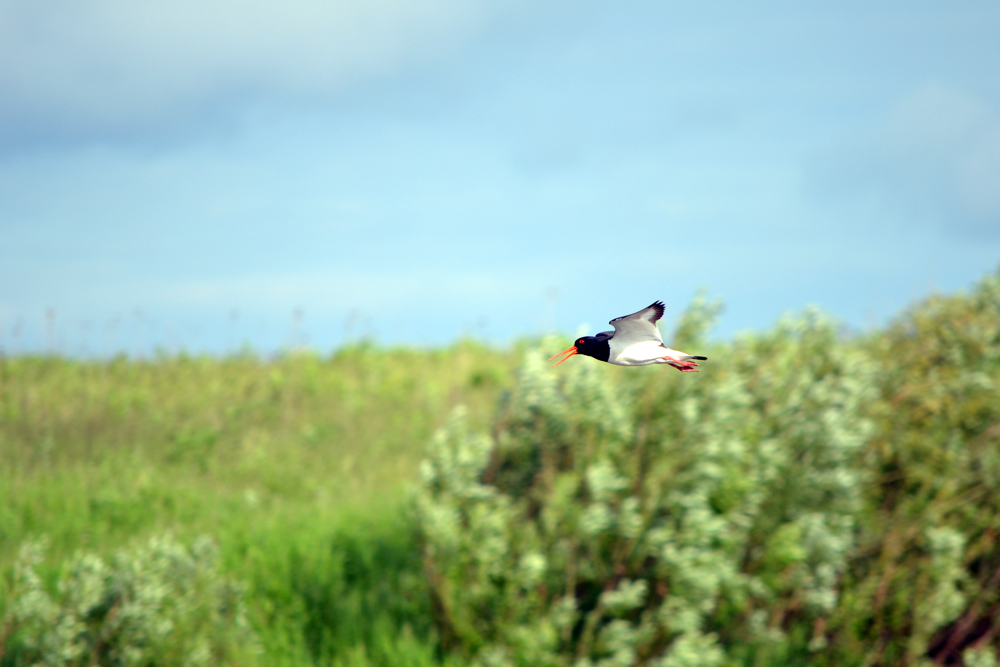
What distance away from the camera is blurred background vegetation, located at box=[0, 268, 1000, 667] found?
9.34 meters

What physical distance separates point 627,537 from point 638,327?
27.7 ft

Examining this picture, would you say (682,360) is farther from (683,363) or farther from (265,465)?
(265,465)

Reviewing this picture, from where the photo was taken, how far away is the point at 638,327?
1293mm

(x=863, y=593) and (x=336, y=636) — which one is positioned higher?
(x=863, y=593)

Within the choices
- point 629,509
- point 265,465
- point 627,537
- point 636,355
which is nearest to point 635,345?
point 636,355

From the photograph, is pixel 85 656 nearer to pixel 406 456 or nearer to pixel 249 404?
pixel 406 456

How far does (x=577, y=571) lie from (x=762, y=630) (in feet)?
8.68

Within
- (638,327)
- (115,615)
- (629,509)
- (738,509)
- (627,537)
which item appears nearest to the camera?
(638,327)

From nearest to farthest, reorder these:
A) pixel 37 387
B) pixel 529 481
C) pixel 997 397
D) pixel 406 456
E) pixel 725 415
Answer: pixel 725 415 < pixel 529 481 < pixel 997 397 < pixel 406 456 < pixel 37 387

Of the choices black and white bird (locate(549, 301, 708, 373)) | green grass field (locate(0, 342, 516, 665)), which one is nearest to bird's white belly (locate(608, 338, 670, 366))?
black and white bird (locate(549, 301, 708, 373))

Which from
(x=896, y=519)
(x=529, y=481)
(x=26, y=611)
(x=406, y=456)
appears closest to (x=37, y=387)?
(x=406, y=456)

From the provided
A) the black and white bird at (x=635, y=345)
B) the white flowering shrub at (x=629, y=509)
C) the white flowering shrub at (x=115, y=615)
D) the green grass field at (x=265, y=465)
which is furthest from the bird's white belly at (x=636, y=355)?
the white flowering shrub at (x=115, y=615)

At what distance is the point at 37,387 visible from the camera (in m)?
19.7

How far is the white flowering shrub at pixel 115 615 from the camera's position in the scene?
9.45 meters
